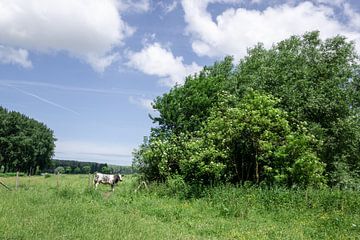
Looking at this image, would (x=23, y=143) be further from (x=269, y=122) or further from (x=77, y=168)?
(x=269, y=122)

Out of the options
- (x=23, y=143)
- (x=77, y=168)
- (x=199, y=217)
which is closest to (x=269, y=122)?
(x=199, y=217)

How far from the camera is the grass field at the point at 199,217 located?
11.7 m

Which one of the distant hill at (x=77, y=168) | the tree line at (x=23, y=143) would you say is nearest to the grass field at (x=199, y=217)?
the tree line at (x=23, y=143)

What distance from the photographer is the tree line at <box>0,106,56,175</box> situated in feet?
271

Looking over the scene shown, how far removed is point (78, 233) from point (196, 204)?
9636 mm

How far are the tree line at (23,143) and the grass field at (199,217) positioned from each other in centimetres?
6709

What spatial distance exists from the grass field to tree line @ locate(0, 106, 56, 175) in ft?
220

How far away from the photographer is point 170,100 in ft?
131

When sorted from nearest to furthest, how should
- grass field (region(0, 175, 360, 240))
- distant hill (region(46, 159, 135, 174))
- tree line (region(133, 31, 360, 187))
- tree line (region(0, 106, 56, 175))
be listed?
grass field (region(0, 175, 360, 240)), tree line (region(133, 31, 360, 187)), tree line (region(0, 106, 56, 175)), distant hill (region(46, 159, 135, 174))

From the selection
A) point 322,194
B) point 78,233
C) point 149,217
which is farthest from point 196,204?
point 78,233

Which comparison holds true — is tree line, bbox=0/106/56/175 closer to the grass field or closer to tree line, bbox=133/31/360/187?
tree line, bbox=133/31/360/187

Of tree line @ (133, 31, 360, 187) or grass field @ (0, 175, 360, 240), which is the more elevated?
tree line @ (133, 31, 360, 187)

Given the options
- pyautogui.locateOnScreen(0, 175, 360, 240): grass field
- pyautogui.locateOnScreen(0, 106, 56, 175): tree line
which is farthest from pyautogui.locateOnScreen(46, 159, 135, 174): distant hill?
pyautogui.locateOnScreen(0, 175, 360, 240): grass field

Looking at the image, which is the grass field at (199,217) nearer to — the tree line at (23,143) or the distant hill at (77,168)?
the tree line at (23,143)
